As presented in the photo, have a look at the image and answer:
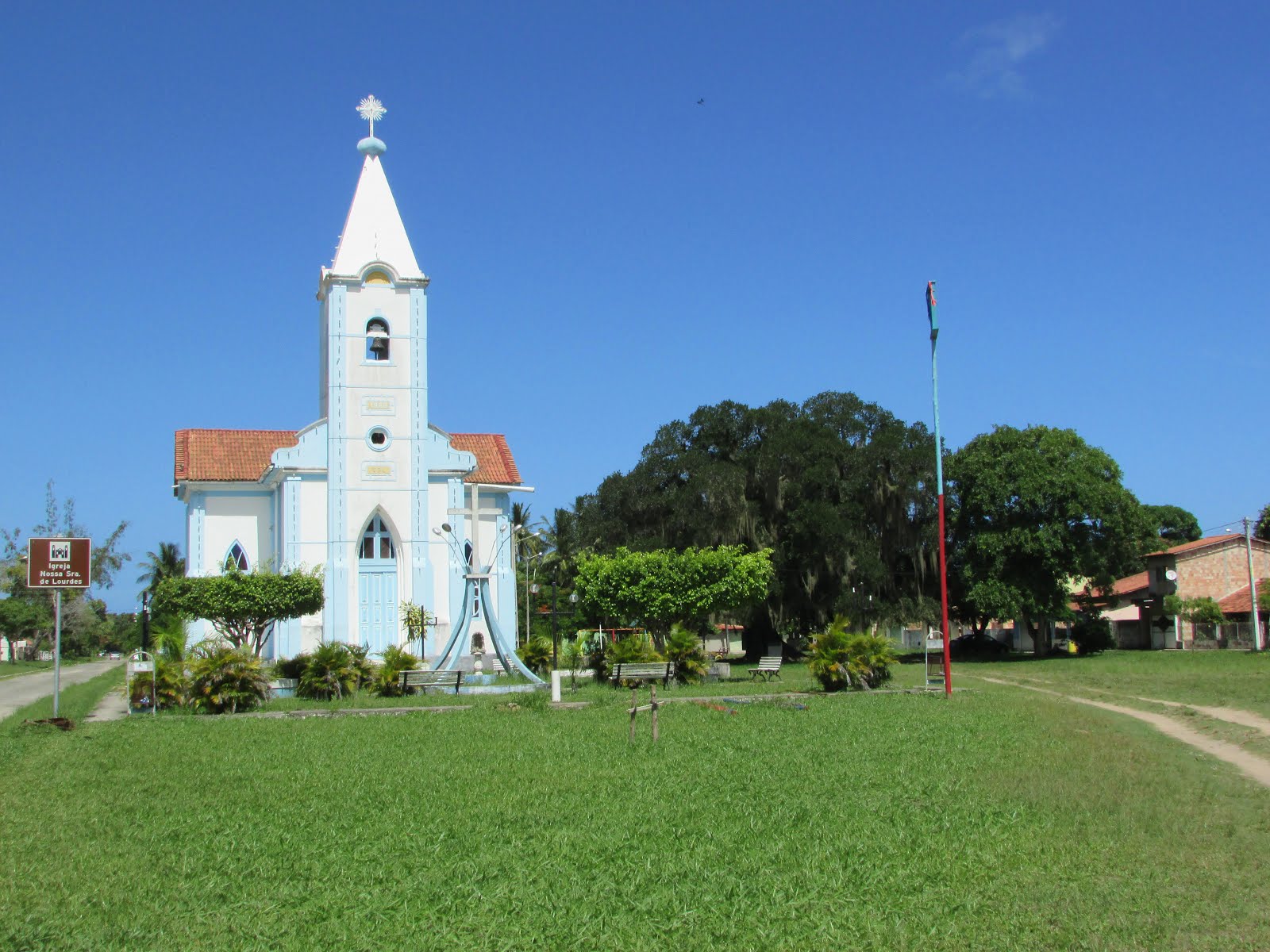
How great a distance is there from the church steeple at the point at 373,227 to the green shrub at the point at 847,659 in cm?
2150

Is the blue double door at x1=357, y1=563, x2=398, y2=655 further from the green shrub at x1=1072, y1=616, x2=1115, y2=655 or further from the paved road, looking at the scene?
the green shrub at x1=1072, y1=616, x2=1115, y2=655

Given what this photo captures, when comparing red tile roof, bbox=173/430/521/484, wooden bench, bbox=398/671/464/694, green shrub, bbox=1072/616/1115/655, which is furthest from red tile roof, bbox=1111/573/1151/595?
wooden bench, bbox=398/671/464/694

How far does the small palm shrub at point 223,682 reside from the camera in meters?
22.9

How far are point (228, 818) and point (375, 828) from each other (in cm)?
155

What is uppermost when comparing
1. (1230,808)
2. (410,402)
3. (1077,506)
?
(410,402)

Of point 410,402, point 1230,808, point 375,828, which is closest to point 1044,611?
point 410,402

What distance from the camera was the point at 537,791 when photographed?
12008 millimetres

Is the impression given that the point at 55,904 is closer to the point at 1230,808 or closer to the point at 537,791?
the point at 537,791

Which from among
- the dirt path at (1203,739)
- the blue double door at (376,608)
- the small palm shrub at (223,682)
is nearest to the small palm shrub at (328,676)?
the small palm shrub at (223,682)

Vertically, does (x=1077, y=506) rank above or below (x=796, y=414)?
below

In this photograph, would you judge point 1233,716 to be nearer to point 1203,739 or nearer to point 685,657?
point 1203,739

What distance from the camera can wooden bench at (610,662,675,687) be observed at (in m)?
27.1

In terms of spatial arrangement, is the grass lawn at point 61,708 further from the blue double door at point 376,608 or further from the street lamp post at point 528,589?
the street lamp post at point 528,589

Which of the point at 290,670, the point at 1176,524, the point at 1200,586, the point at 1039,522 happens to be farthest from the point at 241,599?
the point at 1176,524
